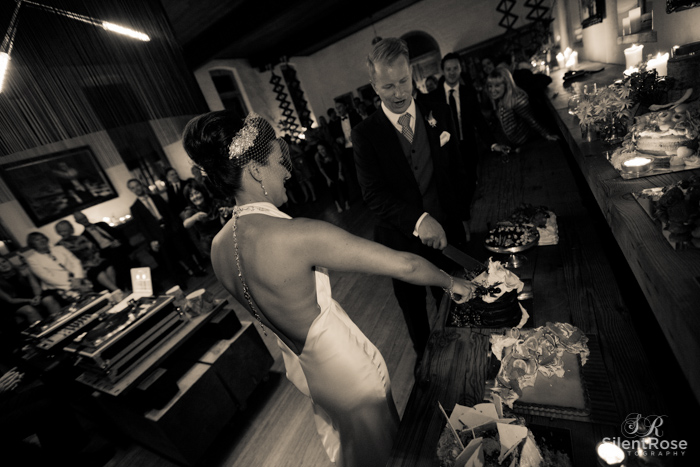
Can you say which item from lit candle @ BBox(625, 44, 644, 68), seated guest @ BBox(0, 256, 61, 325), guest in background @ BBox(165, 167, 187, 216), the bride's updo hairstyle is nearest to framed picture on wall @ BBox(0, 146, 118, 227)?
seated guest @ BBox(0, 256, 61, 325)

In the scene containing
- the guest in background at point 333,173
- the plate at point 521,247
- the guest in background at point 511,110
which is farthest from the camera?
Answer: the guest in background at point 333,173

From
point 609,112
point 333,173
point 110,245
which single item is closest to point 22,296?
point 110,245

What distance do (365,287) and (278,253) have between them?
3.08m

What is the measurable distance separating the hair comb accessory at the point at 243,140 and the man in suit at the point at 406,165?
1.07 m

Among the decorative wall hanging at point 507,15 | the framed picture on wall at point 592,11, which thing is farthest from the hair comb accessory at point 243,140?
the decorative wall hanging at point 507,15

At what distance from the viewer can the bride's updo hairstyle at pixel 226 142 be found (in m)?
1.18

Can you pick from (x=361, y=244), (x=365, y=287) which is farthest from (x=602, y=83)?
(x=361, y=244)

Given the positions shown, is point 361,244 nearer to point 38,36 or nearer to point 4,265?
point 38,36

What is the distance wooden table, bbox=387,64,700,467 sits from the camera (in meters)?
0.88

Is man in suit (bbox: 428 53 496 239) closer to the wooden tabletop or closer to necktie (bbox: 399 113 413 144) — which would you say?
necktie (bbox: 399 113 413 144)

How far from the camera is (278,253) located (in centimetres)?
114

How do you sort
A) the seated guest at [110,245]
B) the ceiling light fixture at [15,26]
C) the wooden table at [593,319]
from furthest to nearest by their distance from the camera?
1. the seated guest at [110,245]
2. the ceiling light fixture at [15,26]
3. the wooden table at [593,319]

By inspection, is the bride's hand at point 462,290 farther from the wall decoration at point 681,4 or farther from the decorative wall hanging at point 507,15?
the decorative wall hanging at point 507,15

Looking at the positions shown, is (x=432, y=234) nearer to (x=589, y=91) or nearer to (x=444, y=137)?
(x=444, y=137)
